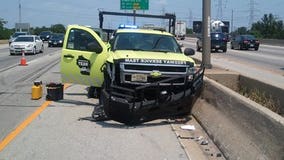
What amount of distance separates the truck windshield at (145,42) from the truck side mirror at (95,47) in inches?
16.9

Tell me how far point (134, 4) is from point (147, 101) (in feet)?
138

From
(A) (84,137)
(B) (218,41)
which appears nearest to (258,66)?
(B) (218,41)

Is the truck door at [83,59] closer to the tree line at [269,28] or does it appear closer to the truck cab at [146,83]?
the truck cab at [146,83]

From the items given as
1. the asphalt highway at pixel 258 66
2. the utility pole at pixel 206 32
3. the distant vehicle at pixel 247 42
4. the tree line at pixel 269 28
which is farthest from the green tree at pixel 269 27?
the utility pole at pixel 206 32

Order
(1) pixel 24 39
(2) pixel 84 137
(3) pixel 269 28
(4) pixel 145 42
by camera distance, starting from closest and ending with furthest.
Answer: (2) pixel 84 137, (4) pixel 145 42, (1) pixel 24 39, (3) pixel 269 28

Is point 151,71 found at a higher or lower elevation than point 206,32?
lower

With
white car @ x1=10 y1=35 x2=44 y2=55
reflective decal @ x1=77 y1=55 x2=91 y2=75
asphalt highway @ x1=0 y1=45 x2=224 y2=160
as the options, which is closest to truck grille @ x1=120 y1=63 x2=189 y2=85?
asphalt highway @ x1=0 y1=45 x2=224 y2=160

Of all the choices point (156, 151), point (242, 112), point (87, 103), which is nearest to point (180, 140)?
point (156, 151)

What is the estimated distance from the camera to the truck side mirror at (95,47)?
1201 centimetres

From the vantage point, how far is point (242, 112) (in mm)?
7516

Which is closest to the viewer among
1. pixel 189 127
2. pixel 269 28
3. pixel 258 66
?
pixel 189 127

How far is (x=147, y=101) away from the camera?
9.95 meters

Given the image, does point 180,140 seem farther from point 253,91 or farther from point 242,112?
point 253,91

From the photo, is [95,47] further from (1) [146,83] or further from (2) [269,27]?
(2) [269,27]
